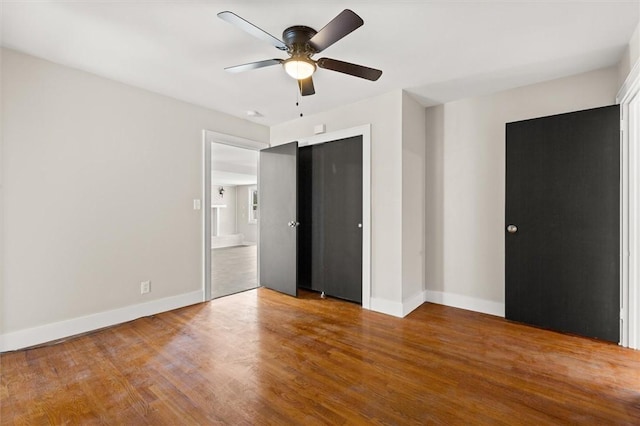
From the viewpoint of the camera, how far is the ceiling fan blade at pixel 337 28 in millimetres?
1541

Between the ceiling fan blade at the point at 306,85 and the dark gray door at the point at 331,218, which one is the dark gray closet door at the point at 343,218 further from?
the ceiling fan blade at the point at 306,85

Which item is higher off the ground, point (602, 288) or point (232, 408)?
point (602, 288)

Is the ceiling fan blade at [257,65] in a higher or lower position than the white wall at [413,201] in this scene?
higher

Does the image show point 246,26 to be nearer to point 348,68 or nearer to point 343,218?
point 348,68

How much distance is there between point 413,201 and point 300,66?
2.03 metres

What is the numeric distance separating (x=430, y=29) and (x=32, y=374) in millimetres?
3720

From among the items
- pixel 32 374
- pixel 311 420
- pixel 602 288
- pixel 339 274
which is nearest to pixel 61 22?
pixel 32 374

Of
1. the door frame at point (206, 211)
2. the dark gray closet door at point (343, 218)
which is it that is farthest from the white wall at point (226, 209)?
the dark gray closet door at point (343, 218)

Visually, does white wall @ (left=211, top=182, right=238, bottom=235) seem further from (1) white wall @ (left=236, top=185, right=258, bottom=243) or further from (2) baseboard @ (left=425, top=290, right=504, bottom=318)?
(2) baseboard @ (left=425, top=290, right=504, bottom=318)

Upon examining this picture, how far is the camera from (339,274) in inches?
149

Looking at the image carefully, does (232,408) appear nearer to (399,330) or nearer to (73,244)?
(399,330)

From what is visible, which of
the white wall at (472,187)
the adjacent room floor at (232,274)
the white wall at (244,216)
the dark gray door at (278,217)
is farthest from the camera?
the white wall at (244,216)

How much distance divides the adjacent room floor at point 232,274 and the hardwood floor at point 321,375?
124cm

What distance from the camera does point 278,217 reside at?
13.6 ft
